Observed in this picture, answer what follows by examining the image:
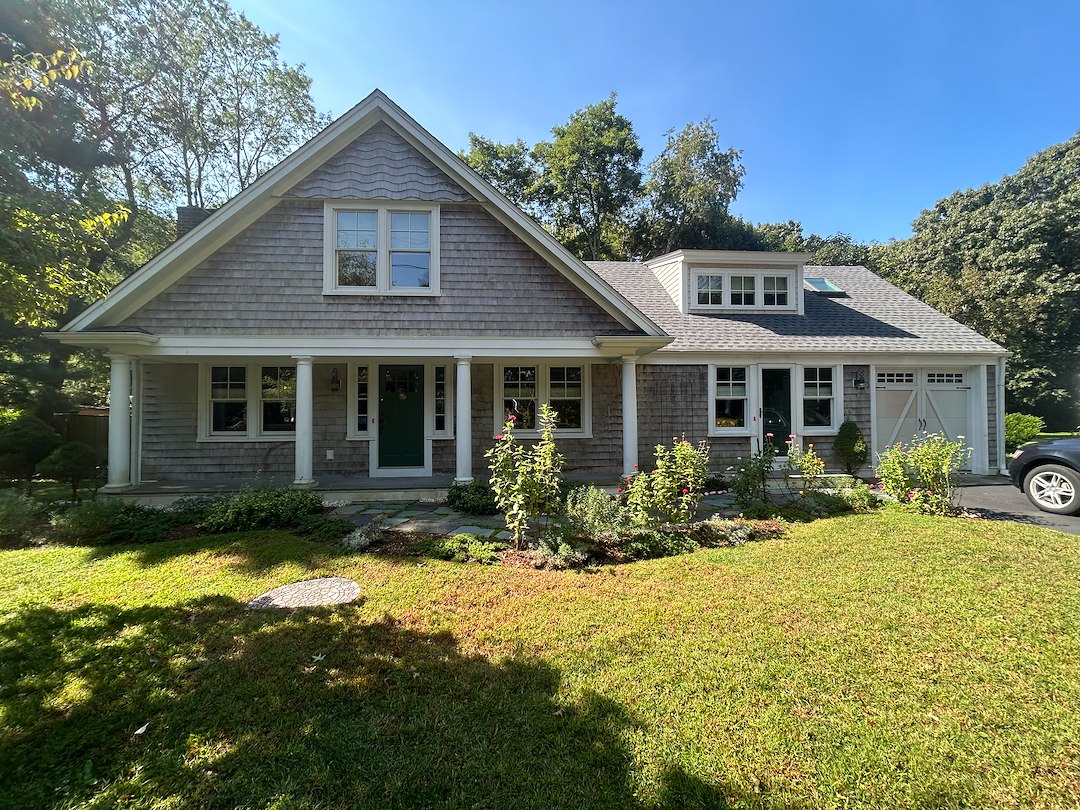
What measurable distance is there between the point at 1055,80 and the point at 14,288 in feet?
84.6

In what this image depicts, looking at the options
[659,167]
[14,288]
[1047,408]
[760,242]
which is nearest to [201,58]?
[14,288]

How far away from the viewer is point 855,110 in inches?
527

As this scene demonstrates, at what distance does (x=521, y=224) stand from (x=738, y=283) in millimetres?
6618

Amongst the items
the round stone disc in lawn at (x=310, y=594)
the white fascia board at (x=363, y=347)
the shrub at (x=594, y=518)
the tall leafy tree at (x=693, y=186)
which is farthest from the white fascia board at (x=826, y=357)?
the tall leafy tree at (x=693, y=186)

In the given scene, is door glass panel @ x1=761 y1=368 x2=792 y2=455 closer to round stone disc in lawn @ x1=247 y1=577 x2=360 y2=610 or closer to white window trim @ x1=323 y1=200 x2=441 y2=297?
white window trim @ x1=323 y1=200 x2=441 y2=297

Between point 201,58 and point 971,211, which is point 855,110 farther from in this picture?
point 201,58

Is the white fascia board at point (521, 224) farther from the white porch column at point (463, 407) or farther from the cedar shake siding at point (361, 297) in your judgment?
the white porch column at point (463, 407)

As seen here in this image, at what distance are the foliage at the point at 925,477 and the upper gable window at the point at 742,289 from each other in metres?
5.68

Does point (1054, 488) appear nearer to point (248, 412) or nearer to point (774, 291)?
point (774, 291)

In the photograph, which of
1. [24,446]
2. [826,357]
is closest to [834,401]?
[826,357]

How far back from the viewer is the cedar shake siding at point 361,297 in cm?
796

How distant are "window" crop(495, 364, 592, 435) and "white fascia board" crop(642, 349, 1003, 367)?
1664 millimetres

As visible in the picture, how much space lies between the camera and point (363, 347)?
8117 millimetres

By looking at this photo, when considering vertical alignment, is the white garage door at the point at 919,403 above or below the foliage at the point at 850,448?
above
